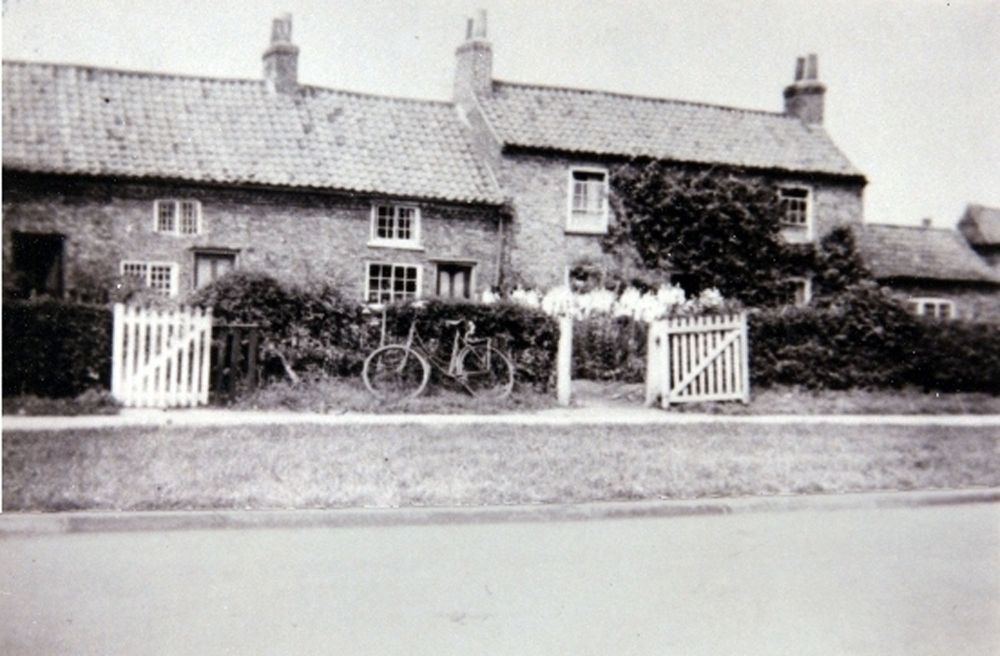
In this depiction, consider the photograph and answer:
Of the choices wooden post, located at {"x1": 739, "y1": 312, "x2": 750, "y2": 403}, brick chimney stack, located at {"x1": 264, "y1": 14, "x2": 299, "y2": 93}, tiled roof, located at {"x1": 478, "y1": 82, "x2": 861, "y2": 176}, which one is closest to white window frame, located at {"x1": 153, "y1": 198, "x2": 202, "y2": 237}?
brick chimney stack, located at {"x1": 264, "y1": 14, "x2": 299, "y2": 93}

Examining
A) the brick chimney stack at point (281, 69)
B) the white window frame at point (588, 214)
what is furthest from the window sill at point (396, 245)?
the white window frame at point (588, 214)

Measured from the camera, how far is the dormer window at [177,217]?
18719 millimetres

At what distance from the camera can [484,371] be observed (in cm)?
1439

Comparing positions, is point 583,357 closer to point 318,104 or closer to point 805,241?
point 318,104

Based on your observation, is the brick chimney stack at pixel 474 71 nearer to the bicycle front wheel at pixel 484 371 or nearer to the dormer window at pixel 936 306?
the bicycle front wheel at pixel 484 371

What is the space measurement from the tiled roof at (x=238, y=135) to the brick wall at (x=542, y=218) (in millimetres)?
926

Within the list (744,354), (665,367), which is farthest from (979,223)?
(665,367)

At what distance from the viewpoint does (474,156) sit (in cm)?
2334

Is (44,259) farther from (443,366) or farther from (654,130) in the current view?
(654,130)

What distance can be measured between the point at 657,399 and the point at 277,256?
9958mm

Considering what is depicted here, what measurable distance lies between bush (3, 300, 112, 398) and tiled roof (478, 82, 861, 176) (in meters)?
13.6

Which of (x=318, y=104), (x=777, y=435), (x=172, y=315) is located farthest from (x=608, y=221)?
(x=172, y=315)

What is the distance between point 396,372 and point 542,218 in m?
10.5

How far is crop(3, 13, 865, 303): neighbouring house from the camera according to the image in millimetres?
17438
